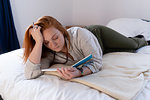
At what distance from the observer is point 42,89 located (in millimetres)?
746

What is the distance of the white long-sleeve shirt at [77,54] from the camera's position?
0.91m

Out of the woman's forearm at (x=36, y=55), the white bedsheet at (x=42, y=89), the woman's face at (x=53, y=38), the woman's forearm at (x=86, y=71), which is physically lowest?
the white bedsheet at (x=42, y=89)

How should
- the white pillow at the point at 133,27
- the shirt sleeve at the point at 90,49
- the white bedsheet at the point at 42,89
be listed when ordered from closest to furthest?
the white bedsheet at the point at 42,89 → the shirt sleeve at the point at 90,49 → the white pillow at the point at 133,27

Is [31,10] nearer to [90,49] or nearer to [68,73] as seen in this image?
[90,49]

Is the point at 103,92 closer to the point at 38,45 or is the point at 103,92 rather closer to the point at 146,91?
the point at 146,91

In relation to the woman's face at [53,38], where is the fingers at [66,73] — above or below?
below

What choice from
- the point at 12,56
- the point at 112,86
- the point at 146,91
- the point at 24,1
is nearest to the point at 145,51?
the point at 146,91

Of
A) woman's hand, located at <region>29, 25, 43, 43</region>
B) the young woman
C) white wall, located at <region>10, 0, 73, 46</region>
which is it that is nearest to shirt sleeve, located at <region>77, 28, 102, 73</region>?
the young woman

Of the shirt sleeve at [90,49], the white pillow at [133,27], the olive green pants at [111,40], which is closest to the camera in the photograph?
the shirt sleeve at [90,49]

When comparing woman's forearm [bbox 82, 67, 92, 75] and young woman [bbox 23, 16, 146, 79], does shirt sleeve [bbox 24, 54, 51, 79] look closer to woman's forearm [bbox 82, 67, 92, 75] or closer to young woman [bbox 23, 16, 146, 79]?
young woman [bbox 23, 16, 146, 79]

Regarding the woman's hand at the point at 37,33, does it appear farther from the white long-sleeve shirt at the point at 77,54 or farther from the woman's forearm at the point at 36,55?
the white long-sleeve shirt at the point at 77,54

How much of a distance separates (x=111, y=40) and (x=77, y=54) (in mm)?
450

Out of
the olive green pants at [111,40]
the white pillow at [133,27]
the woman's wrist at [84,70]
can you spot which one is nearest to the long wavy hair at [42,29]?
the woman's wrist at [84,70]

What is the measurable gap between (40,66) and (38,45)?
0.15m
